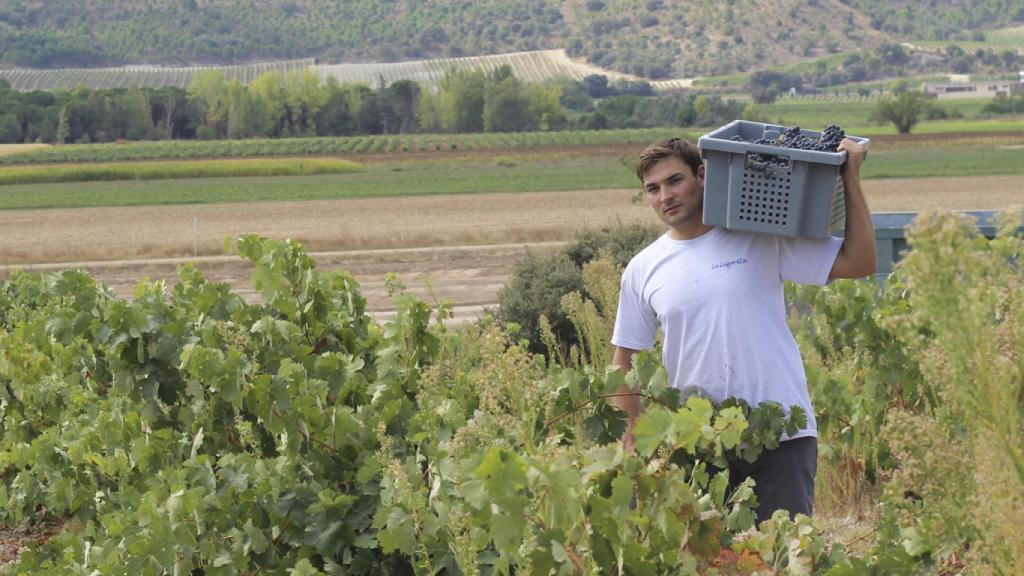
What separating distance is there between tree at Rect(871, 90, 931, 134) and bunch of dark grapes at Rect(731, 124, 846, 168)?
97.1 meters

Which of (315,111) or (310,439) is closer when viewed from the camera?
(310,439)

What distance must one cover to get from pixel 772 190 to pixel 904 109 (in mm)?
98717

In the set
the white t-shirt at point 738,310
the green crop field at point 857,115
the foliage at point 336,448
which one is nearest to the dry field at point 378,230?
the foliage at point 336,448

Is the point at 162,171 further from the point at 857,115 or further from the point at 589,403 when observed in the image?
the point at 857,115

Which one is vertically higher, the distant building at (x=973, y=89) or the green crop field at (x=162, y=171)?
the green crop field at (x=162, y=171)

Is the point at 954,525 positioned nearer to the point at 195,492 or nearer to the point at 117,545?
the point at 195,492

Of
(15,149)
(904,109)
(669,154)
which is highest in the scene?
(669,154)

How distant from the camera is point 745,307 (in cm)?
421

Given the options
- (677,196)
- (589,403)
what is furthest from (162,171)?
(589,403)

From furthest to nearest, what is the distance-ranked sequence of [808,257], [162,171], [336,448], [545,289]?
[162,171]
[545,289]
[336,448]
[808,257]

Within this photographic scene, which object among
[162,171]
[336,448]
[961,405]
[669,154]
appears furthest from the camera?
[162,171]

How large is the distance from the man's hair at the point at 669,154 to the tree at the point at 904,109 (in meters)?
Answer: 97.0

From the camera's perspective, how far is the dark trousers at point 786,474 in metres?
4.22

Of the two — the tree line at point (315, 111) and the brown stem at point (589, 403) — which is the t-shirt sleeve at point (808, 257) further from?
the tree line at point (315, 111)
